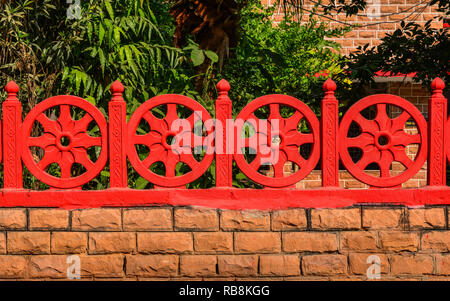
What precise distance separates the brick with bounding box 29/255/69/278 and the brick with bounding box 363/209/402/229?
7.15 ft

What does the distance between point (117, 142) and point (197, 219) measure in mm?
795

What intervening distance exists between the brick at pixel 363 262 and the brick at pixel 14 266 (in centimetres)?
236

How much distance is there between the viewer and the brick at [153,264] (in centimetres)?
374

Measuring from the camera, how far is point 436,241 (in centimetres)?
375

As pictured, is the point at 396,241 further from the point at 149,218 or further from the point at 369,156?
the point at 149,218

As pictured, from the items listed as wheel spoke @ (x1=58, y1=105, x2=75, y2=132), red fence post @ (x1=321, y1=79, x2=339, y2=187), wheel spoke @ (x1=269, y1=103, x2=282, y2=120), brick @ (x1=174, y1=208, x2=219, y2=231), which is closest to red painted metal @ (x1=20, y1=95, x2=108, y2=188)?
wheel spoke @ (x1=58, y1=105, x2=75, y2=132)

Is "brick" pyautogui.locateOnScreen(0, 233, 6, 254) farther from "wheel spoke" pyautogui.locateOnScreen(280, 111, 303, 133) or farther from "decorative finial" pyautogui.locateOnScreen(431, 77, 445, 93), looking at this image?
"decorative finial" pyautogui.locateOnScreen(431, 77, 445, 93)

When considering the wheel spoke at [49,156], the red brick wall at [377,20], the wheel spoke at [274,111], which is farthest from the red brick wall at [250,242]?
the red brick wall at [377,20]

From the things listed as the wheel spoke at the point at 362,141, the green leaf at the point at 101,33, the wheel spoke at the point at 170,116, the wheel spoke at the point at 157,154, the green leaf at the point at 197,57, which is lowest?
the wheel spoke at the point at 157,154

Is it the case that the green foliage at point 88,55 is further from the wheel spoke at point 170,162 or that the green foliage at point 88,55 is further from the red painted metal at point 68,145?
the wheel spoke at point 170,162

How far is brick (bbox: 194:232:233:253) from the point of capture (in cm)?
Answer: 372
